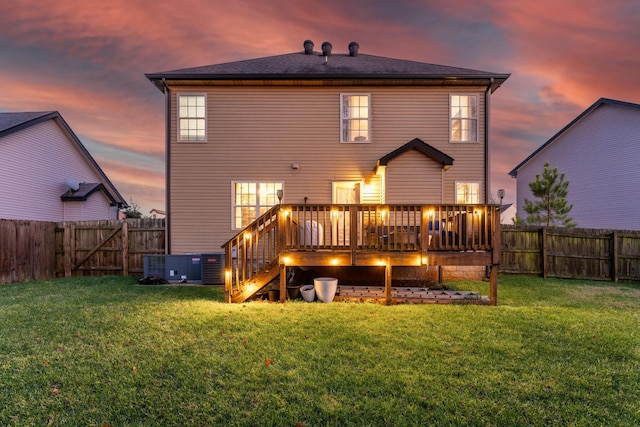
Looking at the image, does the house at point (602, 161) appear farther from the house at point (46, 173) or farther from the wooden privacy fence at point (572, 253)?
the house at point (46, 173)

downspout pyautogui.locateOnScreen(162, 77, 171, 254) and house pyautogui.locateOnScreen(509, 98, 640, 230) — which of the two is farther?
house pyautogui.locateOnScreen(509, 98, 640, 230)

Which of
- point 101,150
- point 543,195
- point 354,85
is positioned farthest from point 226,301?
point 101,150

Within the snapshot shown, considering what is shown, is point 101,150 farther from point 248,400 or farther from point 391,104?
point 248,400

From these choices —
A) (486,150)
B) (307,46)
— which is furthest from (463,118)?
(307,46)

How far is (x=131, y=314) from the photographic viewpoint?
5133 mm

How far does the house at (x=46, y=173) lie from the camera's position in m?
12.1

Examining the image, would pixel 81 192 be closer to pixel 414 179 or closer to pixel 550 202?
pixel 414 179

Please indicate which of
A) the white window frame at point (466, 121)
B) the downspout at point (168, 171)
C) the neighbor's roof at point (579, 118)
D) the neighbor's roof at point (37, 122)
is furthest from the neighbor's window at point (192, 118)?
the neighbor's roof at point (579, 118)

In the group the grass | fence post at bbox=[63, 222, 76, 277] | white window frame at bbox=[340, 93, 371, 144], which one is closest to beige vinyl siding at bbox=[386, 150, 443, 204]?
white window frame at bbox=[340, 93, 371, 144]

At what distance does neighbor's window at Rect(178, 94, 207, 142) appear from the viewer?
9516mm

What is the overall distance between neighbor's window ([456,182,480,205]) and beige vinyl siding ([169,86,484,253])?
20 cm

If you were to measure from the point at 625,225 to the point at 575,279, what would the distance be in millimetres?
7040

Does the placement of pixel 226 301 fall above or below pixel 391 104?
below

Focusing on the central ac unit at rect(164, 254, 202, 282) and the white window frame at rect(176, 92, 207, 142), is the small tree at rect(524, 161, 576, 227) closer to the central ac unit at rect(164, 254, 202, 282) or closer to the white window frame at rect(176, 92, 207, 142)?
the white window frame at rect(176, 92, 207, 142)
